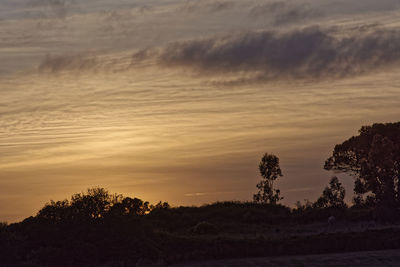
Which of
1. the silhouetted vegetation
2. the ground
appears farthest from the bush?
the ground

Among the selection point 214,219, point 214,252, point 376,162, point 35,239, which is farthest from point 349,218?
point 35,239

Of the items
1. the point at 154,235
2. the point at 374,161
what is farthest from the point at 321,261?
the point at 374,161

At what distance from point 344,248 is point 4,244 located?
25.7 m

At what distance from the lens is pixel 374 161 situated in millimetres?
75688

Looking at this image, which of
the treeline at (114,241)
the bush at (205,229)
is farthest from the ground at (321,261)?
the bush at (205,229)

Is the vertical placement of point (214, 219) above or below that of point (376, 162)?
below

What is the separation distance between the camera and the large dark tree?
7506 centimetres

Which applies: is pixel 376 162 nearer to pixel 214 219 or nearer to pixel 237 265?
pixel 214 219

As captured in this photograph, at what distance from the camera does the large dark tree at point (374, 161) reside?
246 ft

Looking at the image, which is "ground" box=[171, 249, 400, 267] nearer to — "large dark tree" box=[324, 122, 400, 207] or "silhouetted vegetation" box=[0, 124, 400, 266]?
"silhouetted vegetation" box=[0, 124, 400, 266]

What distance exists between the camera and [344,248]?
167ft

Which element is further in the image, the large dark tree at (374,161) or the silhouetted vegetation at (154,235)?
the large dark tree at (374,161)

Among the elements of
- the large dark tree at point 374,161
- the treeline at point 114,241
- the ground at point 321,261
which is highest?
the large dark tree at point 374,161

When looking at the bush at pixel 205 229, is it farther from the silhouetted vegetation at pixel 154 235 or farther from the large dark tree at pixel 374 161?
the large dark tree at pixel 374 161
